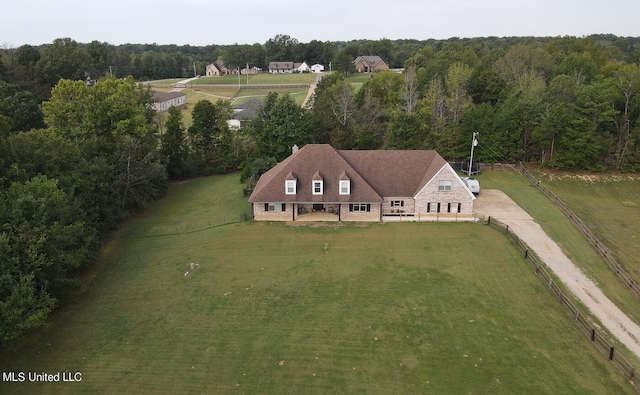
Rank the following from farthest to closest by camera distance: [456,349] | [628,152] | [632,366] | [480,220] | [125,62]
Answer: [125,62]
[628,152]
[480,220]
[456,349]
[632,366]

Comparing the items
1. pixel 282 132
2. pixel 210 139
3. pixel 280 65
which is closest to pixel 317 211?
pixel 282 132

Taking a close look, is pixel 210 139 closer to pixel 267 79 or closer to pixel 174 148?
pixel 174 148

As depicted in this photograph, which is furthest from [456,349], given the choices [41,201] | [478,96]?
[478,96]

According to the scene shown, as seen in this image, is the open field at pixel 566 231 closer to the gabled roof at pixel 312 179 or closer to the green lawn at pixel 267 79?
the gabled roof at pixel 312 179

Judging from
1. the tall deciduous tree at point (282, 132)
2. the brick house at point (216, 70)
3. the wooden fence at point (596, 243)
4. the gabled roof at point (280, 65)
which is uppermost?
the gabled roof at point (280, 65)

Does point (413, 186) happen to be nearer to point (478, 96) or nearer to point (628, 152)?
point (628, 152)

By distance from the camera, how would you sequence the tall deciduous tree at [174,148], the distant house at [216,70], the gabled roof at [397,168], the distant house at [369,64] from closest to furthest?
1. the gabled roof at [397,168]
2. the tall deciduous tree at [174,148]
3. the distant house at [216,70]
4. the distant house at [369,64]

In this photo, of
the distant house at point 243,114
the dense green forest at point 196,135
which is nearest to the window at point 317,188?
the dense green forest at point 196,135

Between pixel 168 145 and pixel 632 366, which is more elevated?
pixel 168 145
